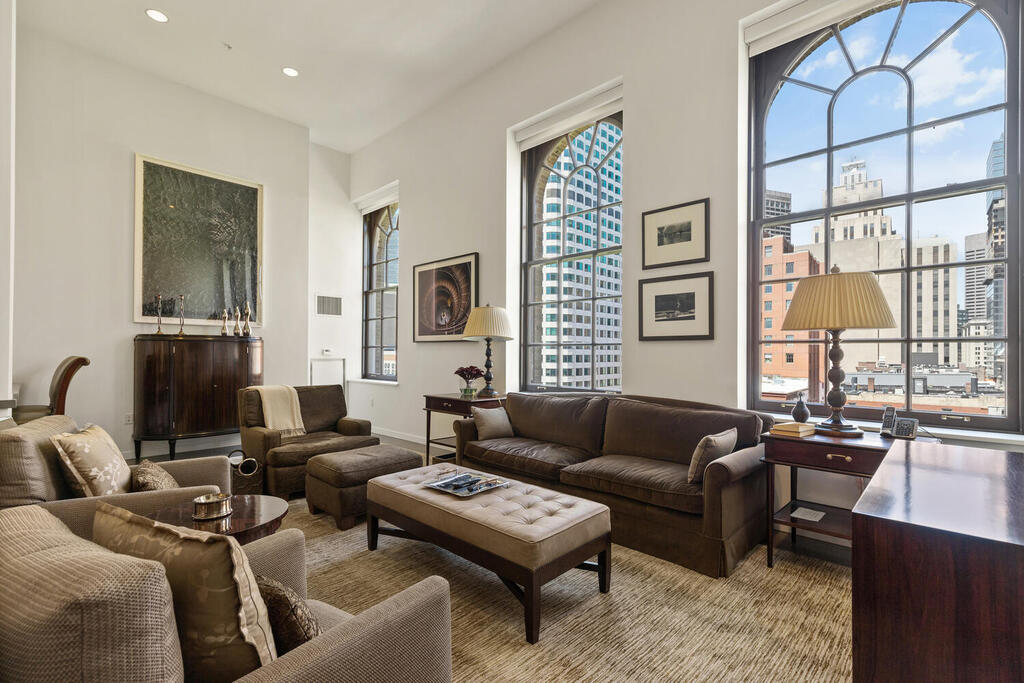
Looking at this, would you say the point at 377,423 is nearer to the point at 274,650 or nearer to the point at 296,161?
the point at 296,161

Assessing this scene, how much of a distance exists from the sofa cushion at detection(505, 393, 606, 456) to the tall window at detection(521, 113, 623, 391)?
1.72 feet

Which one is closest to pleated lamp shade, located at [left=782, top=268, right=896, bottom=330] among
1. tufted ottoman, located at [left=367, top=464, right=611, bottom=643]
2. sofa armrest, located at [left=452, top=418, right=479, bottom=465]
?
tufted ottoman, located at [left=367, top=464, right=611, bottom=643]

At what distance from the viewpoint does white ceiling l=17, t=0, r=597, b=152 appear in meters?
4.00

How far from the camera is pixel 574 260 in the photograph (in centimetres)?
438

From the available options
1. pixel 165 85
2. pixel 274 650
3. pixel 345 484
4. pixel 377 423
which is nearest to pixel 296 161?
pixel 165 85

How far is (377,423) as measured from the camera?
6.31 metres

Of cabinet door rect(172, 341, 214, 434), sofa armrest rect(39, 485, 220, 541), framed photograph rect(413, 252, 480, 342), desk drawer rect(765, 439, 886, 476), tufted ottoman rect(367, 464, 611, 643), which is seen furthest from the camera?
framed photograph rect(413, 252, 480, 342)

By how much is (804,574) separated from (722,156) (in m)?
2.50

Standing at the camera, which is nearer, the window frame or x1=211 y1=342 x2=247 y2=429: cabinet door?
x1=211 y1=342 x2=247 y2=429: cabinet door

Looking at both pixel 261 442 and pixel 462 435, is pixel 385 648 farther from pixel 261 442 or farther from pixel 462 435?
pixel 261 442

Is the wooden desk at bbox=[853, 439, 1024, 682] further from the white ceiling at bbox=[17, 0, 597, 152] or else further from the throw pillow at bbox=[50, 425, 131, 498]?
the white ceiling at bbox=[17, 0, 597, 152]

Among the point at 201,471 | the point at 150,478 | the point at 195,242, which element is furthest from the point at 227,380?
the point at 150,478

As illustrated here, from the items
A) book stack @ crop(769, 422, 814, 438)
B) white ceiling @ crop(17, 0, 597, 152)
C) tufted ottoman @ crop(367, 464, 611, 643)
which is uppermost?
white ceiling @ crop(17, 0, 597, 152)

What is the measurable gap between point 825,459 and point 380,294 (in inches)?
221
